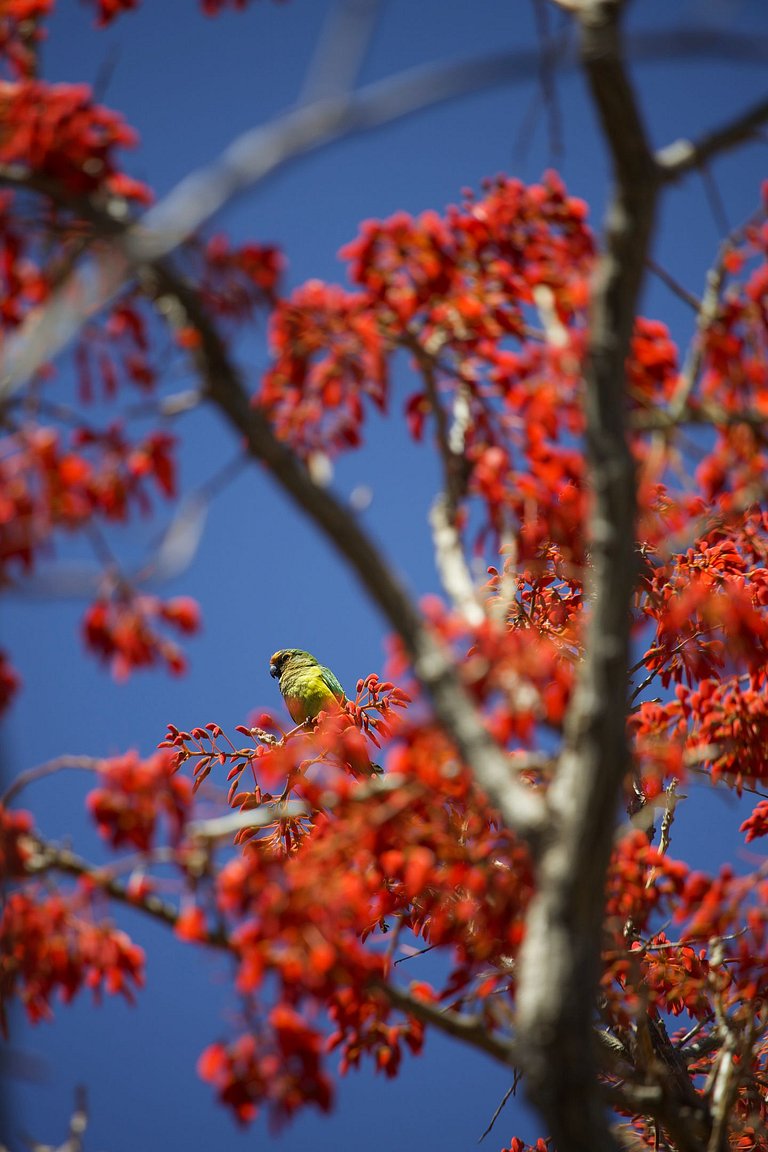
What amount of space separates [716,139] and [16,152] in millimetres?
1856

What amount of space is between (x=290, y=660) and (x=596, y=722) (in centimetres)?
898

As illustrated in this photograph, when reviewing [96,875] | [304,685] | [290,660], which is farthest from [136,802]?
[290,660]

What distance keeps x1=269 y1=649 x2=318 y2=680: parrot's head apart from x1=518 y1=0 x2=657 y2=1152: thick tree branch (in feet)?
28.4

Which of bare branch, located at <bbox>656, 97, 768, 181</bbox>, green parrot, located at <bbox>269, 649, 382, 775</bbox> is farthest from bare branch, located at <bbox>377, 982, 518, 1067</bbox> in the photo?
green parrot, located at <bbox>269, 649, 382, 775</bbox>

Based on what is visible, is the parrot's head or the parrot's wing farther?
the parrot's head

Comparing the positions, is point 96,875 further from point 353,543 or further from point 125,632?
point 353,543

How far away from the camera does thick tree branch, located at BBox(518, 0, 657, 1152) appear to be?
7.56 feet

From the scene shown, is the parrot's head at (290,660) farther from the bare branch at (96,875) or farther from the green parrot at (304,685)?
the bare branch at (96,875)

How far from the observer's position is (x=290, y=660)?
1120 centimetres

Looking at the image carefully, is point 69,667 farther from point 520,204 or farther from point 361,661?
point 520,204

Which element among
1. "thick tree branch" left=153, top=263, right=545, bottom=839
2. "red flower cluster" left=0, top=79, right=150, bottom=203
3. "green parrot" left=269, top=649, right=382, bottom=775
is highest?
"green parrot" left=269, top=649, right=382, bottom=775

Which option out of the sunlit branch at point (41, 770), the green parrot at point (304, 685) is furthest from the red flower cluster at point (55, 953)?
the green parrot at point (304, 685)

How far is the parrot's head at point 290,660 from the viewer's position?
11.1 metres

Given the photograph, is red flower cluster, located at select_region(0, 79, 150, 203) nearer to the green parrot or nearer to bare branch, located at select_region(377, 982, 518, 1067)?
bare branch, located at select_region(377, 982, 518, 1067)
